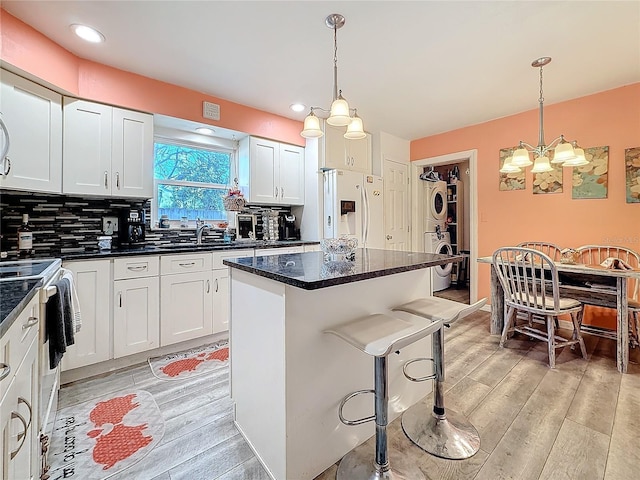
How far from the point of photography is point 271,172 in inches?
138

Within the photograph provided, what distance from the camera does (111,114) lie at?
246 cm

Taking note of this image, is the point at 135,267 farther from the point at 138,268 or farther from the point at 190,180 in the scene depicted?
the point at 190,180

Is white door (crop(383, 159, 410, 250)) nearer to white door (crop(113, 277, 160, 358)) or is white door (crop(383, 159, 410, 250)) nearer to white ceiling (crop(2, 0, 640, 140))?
white ceiling (crop(2, 0, 640, 140))

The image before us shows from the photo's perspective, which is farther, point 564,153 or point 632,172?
point 632,172

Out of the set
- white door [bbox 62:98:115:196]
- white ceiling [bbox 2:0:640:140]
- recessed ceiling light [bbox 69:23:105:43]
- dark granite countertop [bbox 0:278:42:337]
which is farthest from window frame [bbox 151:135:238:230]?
dark granite countertop [bbox 0:278:42:337]

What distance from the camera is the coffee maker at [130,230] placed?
8.82ft

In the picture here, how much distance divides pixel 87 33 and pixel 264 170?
1.83 m

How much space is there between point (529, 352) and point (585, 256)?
4.37 feet

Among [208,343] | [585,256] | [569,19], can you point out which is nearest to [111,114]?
[208,343]

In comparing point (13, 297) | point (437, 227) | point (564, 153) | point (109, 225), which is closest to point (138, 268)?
point (109, 225)

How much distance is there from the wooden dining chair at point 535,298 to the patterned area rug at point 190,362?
2.58 m

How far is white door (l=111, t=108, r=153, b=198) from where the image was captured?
2.49 meters

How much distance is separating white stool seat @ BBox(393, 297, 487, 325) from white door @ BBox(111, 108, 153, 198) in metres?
2.46

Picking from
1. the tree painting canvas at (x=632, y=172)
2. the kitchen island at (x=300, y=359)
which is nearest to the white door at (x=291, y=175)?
the kitchen island at (x=300, y=359)
